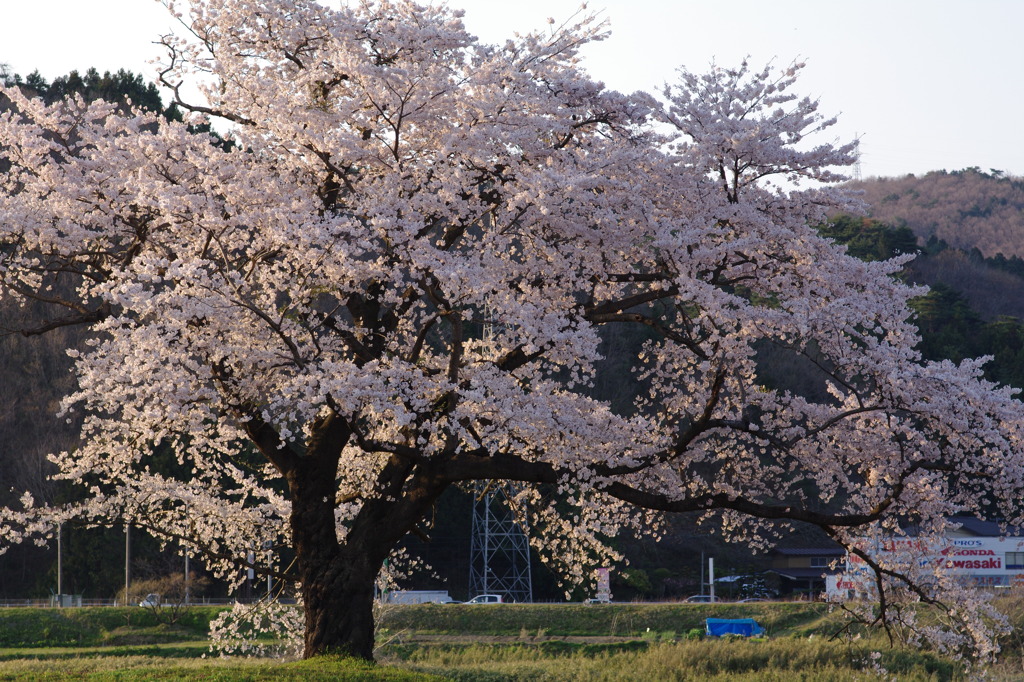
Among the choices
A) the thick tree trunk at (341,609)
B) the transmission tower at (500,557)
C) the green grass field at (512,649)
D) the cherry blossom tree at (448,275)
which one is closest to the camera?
the cherry blossom tree at (448,275)

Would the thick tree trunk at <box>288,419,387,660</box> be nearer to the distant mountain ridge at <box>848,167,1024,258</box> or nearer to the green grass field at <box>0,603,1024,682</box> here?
the green grass field at <box>0,603,1024,682</box>

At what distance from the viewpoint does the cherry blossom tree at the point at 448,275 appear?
1135 cm

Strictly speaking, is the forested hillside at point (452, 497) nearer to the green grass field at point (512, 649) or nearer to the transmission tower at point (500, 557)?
the transmission tower at point (500, 557)

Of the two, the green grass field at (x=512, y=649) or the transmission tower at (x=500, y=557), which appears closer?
the green grass field at (x=512, y=649)

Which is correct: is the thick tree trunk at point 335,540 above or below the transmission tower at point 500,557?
above

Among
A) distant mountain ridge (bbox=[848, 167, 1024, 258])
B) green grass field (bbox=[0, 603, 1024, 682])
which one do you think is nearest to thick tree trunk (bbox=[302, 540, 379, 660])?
green grass field (bbox=[0, 603, 1024, 682])

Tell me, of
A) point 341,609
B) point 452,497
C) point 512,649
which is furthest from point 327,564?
point 452,497

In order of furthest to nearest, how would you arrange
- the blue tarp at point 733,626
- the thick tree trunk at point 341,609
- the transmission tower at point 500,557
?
the transmission tower at point 500,557, the blue tarp at point 733,626, the thick tree trunk at point 341,609

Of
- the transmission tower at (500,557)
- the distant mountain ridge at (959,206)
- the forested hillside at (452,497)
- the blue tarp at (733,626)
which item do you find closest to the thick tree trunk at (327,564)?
the forested hillside at (452,497)

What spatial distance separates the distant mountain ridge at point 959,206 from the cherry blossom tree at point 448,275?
9848cm

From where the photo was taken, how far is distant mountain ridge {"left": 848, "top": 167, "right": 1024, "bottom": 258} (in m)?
110

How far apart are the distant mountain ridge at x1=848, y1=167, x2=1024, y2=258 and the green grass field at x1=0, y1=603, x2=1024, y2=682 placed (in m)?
83.2

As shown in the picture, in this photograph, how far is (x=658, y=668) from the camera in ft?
56.6

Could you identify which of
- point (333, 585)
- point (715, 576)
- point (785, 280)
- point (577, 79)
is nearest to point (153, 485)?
point (333, 585)
